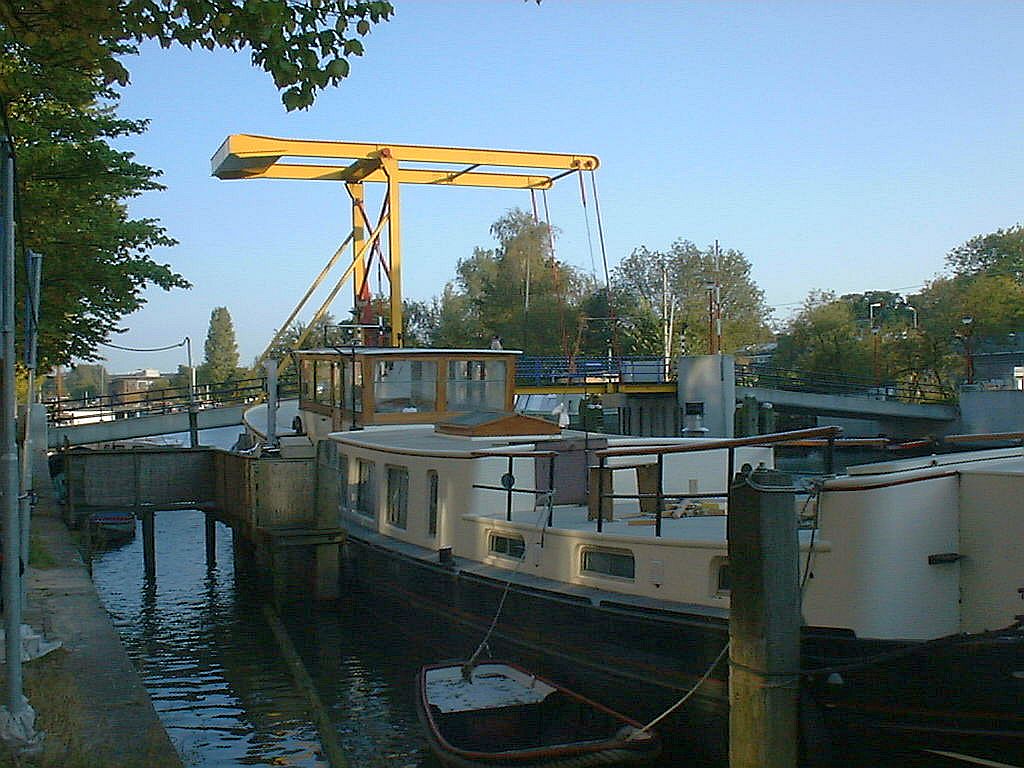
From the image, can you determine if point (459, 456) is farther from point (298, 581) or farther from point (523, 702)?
point (298, 581)

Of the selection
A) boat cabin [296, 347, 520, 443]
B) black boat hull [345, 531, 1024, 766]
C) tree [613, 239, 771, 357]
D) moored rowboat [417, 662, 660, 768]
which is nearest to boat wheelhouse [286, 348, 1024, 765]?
black boat hull [345, 531, 1024, 766]

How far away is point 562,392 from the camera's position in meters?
38.1

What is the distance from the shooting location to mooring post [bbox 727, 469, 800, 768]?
7578 millimetres

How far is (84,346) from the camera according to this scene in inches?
929

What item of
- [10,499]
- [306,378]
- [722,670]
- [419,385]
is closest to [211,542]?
[306,378]

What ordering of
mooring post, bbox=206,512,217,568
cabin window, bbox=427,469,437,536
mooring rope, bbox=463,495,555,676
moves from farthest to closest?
1. mooring post, bbox=206,512,217,568
2. cabin window, bbox=427,469,437,536
3. mooring rope, bbox=463,495,555,676

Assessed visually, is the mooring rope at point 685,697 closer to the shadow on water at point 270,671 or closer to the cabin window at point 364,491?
the shadow on water at point 270,671

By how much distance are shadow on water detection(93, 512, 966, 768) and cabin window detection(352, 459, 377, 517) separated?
135 cm

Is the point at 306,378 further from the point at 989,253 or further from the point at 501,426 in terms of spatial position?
the point at 989,253

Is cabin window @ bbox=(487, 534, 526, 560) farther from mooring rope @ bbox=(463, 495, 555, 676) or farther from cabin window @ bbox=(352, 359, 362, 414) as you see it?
cabin window @ bbox=(352, 359, 362, 414)

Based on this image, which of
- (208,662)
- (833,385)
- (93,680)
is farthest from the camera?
(833,385)

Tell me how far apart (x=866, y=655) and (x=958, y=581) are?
913 millimetres

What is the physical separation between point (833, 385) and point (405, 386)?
3099 centimetres

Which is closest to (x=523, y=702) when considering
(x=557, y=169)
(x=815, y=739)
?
(x=815, y=739)
